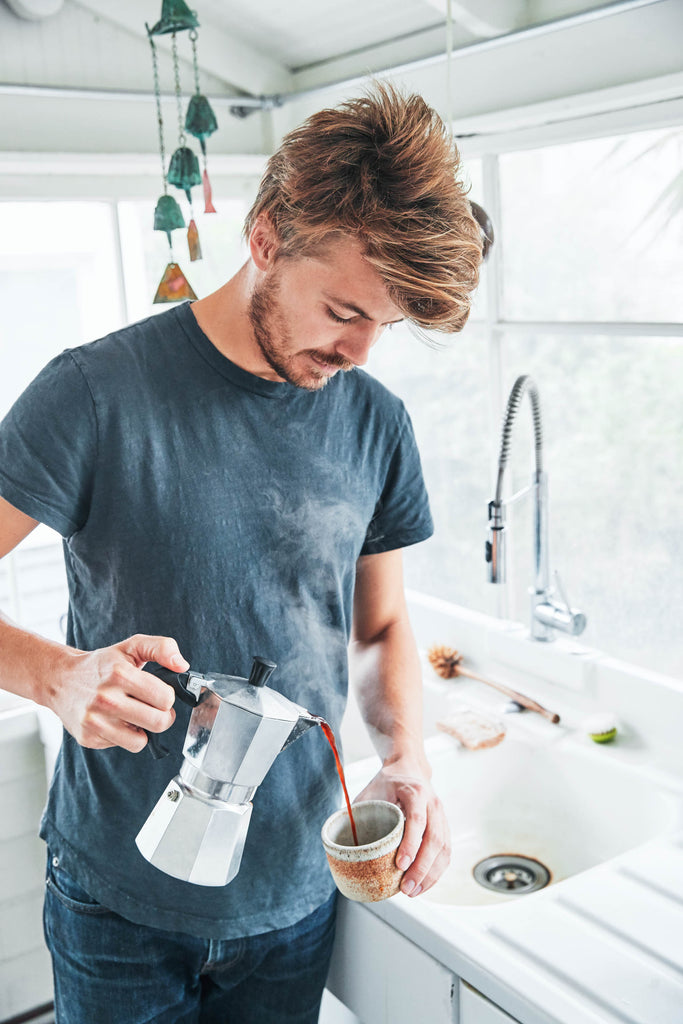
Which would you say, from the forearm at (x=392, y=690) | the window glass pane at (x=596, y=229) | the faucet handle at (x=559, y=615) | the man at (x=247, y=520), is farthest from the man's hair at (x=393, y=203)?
the faucet handle at (x=559, y=615)

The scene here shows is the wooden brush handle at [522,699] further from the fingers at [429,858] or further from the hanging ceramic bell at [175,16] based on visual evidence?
the hanging ceramic bell at [175,16]

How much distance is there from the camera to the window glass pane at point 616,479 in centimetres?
190

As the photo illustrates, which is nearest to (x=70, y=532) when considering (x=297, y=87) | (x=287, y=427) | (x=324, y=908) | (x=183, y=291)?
(x=287, y=427)

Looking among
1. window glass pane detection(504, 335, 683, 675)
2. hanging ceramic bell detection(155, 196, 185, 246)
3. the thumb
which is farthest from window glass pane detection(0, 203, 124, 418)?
the thumb

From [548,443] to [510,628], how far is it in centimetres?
44

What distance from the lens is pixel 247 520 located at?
1.18 metres

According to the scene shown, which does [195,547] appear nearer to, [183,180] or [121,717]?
[121,717]

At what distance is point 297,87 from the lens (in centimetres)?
240

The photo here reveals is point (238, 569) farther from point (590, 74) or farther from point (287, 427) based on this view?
point (590, 74)

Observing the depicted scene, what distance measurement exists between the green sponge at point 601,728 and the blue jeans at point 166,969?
70 cm

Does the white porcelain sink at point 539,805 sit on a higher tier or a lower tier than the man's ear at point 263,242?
lower

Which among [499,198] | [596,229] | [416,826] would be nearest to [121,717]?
[416,826]

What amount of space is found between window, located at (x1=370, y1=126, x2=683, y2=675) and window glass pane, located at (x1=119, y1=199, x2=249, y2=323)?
2.31 ft

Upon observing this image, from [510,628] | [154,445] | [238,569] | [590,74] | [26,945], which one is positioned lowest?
[26,945]
